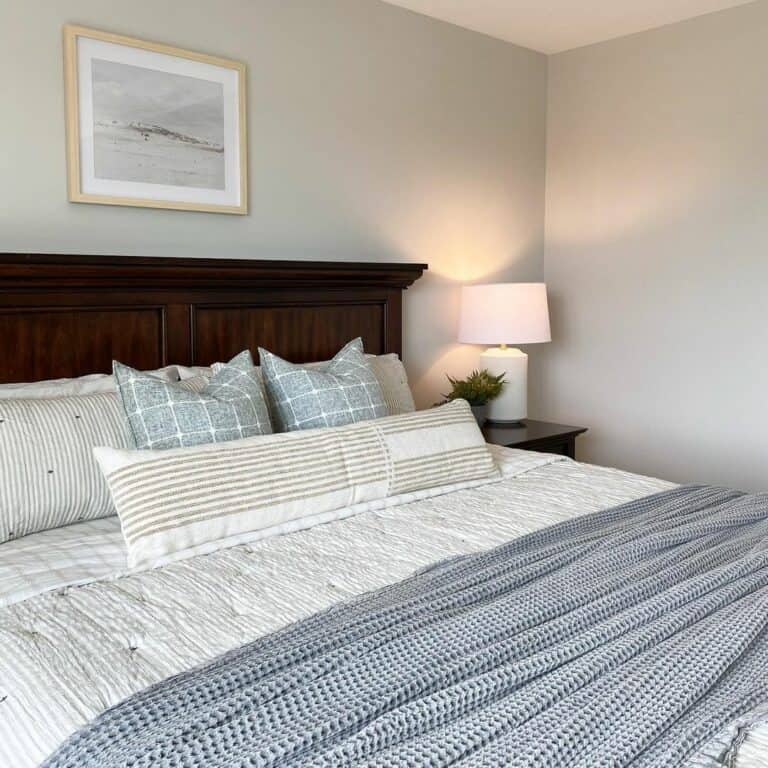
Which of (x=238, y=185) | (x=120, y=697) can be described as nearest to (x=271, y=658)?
(x=120, y=697)

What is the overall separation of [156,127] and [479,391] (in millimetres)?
1636

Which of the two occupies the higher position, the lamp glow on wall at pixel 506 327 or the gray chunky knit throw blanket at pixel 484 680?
the lamp glow on wall at pixel 506 327

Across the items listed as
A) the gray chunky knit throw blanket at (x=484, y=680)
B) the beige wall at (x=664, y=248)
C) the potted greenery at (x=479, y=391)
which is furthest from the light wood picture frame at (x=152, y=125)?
the beige wall at (x=664, y=248)

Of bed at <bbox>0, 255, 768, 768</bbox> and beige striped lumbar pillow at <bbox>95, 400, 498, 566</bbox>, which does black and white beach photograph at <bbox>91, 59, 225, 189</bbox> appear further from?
beige striped lumbar pillow at <bbox>95, 400, 498, 566</bbox>

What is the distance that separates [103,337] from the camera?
246cm

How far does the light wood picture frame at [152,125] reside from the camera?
2.44 m

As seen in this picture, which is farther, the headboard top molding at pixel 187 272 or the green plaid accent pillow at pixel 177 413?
the headboard top molding at pixel 187 272

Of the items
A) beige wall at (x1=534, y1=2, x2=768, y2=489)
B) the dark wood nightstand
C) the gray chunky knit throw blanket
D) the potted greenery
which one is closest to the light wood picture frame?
the potted greenery

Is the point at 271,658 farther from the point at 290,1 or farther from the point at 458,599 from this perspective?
the point at 290,1

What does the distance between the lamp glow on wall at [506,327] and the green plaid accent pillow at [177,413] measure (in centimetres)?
154

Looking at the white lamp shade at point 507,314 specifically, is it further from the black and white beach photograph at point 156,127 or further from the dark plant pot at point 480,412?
the black and white beach photograph at point 156,127

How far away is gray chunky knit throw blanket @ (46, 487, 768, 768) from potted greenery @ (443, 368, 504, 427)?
181 cm

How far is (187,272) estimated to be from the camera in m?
2.58

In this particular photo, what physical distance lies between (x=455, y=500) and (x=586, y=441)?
78.8 inches
